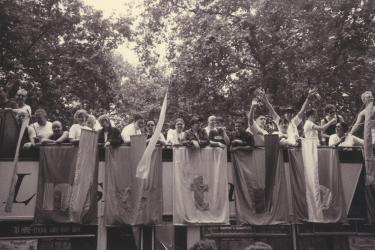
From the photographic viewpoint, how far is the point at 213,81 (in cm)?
1842

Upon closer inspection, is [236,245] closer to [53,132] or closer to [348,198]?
[348,198]

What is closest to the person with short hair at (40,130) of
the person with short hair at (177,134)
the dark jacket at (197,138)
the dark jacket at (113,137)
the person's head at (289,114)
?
the dark jacket at (113,137)

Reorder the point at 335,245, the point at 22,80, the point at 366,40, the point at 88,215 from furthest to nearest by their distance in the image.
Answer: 1. the point at 22,80
2. the point at 366,40
3. the point at 335,245
4. the point at 88,215

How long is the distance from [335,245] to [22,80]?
1329 centimetres

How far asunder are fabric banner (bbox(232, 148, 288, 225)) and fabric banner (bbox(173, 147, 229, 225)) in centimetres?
29

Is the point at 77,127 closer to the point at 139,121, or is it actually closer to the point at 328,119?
the point at 139,121

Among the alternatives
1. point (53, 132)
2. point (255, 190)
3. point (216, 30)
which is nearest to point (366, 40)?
point (216, 30)

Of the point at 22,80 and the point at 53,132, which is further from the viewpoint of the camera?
the point at 22,80

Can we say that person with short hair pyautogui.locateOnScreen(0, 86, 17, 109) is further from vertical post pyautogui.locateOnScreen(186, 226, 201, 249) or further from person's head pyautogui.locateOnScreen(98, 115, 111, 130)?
vertical post pyautogui.locateOnScreen(186, 226, 201, 249)

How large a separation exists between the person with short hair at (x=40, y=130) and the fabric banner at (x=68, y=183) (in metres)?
0.28

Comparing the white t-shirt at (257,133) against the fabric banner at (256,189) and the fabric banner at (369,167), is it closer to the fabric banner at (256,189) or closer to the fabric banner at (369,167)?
the fabric banner at (256,189)

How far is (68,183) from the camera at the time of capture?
366 inches

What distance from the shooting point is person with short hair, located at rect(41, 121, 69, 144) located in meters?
9.34

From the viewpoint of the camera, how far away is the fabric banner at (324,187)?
10.2m
